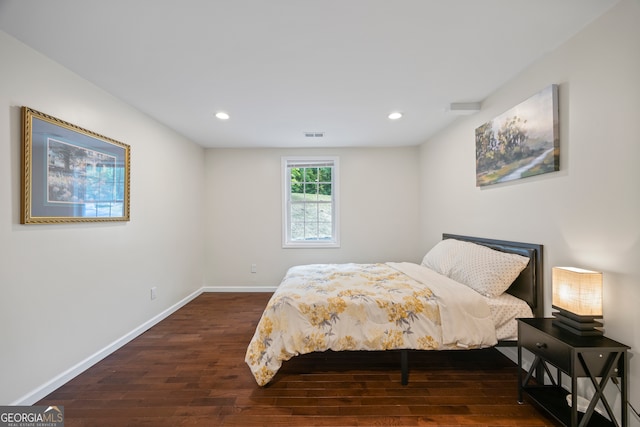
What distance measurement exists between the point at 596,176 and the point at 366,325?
176 cm

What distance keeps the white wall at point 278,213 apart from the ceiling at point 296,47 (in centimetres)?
160

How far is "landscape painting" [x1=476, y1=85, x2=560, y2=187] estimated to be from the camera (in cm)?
192

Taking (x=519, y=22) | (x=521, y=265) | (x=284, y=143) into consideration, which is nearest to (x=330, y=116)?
(x=284, y=143)

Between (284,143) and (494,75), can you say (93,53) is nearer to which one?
(284,143)

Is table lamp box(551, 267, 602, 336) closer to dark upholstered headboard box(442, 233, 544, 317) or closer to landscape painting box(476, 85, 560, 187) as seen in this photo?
dark upholstered headboard box(442, 233, 544, 317)

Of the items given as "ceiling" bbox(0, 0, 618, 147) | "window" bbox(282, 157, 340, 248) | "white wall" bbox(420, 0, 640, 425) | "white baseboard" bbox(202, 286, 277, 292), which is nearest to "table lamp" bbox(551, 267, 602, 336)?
"white wall" bbox(420, 0, 640, 425)

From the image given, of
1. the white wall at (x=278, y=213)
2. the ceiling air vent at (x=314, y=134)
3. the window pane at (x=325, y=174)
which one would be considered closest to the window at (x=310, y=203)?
the window pane at (x=325, y=174)

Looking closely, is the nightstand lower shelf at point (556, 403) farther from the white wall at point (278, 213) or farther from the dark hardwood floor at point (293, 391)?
the white wall at point (278, 213)

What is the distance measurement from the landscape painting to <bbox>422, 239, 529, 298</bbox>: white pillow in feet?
2.17

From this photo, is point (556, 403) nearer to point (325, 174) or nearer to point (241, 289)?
point (325, 174)

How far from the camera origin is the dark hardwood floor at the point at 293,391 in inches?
68.1

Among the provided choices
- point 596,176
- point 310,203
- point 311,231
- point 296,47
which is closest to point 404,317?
point 596,176

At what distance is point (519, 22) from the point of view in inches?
64.6

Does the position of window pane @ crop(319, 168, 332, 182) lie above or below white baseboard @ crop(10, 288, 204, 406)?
above
